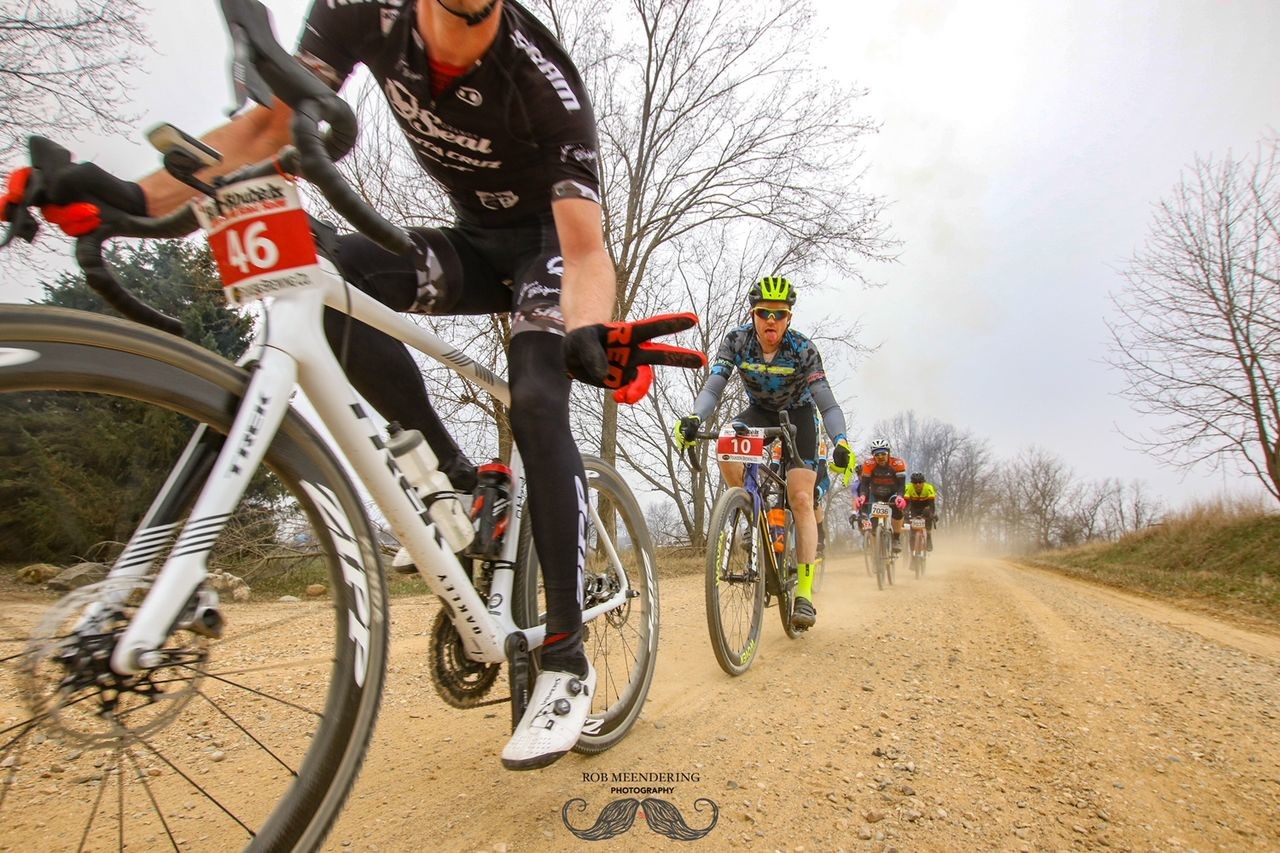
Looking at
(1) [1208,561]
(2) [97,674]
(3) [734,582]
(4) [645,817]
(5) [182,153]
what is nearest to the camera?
(2) [97,674]

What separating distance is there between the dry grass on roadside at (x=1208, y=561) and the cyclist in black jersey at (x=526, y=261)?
26.0 feet

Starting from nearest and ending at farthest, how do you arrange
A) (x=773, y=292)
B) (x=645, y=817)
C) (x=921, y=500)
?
1. (x=645, y=817)
2. (x=773, y=292)
3. (x=921, y=500)

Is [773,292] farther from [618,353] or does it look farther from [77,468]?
[77,468]

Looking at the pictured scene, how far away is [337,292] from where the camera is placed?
149 centimetres

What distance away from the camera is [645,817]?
1.83 metres

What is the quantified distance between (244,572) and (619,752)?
4.68 feet

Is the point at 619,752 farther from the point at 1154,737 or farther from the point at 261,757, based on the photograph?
the point at 1154,737

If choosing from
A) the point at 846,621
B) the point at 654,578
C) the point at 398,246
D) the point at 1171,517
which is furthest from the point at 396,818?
the point at 1171,517

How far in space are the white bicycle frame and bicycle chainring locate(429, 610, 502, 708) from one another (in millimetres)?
38

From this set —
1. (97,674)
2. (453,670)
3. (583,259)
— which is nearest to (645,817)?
(453,670)

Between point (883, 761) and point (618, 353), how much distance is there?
65.5 inches

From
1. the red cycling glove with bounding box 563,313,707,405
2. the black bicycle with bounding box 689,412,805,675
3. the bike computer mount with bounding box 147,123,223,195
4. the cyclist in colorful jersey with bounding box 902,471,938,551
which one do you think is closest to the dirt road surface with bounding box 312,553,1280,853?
the black bicycle with bounding box 689,412,805,675

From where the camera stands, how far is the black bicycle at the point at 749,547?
3.57 m

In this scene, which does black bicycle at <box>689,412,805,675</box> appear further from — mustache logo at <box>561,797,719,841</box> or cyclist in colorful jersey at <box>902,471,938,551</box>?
cyclist in colorful jersey at <box>902,471,938,551</box>
